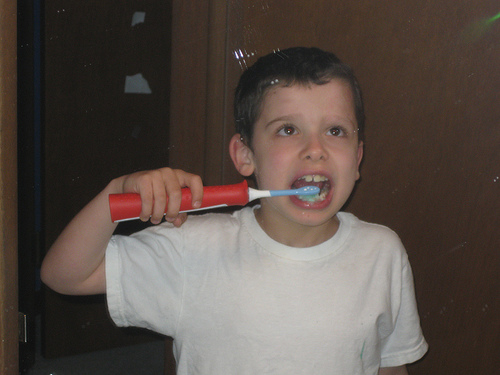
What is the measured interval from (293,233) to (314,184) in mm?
66

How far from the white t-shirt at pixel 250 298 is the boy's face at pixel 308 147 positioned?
2.0 inches

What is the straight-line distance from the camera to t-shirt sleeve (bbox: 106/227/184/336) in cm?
40

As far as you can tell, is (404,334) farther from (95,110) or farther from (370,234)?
(95,110)

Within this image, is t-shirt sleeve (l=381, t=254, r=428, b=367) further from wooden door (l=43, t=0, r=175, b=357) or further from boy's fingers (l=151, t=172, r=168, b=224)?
wooden door (l=43, t=0, r=175, b=357)

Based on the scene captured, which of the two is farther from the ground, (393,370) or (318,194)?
(318,194)

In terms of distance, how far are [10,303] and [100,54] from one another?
51 cm

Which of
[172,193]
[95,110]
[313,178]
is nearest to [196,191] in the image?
[172,193]

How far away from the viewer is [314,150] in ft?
1.40

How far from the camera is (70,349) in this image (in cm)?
81

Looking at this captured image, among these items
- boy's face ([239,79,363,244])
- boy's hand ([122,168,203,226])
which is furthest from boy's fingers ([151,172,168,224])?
boy's face ([239,79,363,244])

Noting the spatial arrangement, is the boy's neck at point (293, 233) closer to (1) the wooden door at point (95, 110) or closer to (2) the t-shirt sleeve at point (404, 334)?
(2) the t-shirt sleeve at point (404, 334)

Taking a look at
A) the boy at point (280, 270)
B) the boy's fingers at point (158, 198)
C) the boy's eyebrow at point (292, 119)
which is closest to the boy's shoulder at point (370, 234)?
the boy at point (280, 270)

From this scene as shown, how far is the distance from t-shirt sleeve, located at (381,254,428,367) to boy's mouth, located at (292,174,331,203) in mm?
123

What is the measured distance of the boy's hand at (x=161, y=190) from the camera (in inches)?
14.1
